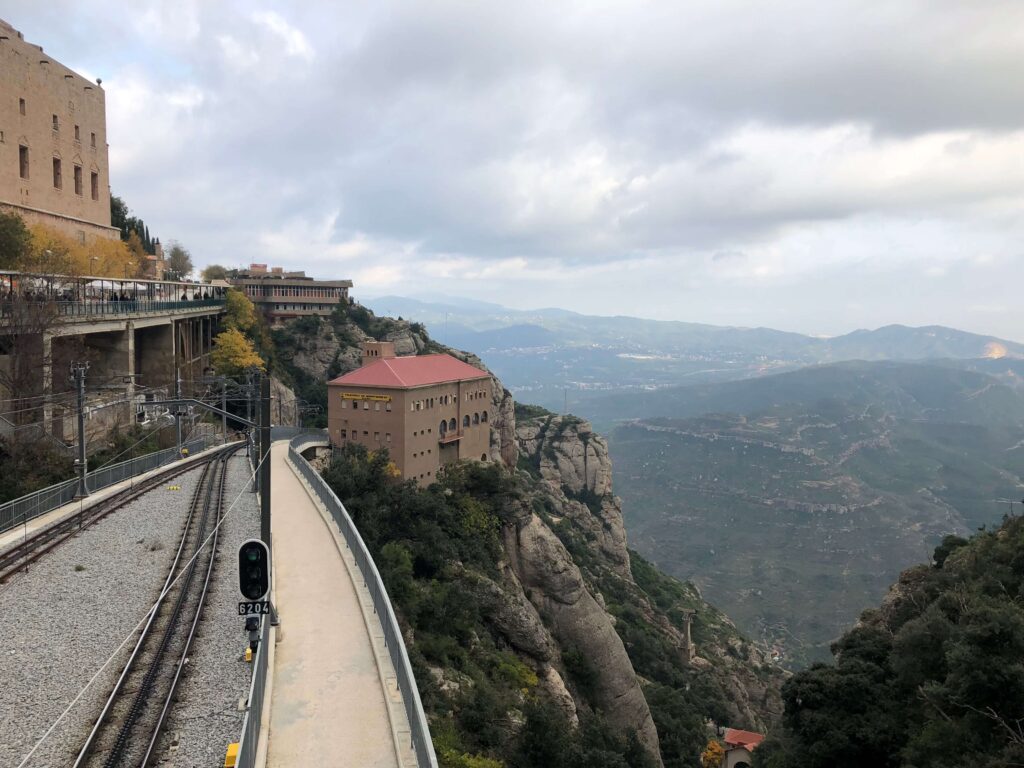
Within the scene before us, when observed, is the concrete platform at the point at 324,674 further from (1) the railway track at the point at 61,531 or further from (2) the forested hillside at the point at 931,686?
(2) the forested hillside at the point at 931,686

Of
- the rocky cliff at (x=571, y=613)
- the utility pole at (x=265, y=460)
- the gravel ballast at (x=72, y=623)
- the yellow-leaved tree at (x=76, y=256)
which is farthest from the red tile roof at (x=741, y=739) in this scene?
the yellow-leaved tree at (x=76, y=256)

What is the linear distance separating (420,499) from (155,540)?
1835 cm

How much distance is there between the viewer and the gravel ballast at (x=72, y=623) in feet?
49.1

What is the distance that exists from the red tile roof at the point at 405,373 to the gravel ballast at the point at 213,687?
27.9 meters

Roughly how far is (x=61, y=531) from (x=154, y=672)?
14571 millimetres

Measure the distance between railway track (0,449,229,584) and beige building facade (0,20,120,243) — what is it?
2524cm

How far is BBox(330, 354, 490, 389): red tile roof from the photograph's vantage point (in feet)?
174

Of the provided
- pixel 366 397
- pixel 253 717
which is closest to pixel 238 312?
pixel 366 397

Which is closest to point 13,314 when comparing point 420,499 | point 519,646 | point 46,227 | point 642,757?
point 46,227

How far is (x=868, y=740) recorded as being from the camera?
1058 inches

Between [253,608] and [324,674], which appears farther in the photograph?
[324,674]

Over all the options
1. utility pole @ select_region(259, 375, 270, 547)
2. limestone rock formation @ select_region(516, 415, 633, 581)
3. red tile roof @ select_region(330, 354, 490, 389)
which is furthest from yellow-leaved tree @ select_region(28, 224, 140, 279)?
limestone rock formation @ select_region(516, 415, 633, 581)

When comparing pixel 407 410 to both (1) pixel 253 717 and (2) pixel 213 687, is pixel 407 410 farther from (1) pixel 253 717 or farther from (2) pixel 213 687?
(1) pixel 253 717

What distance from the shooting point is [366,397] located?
5359cm
